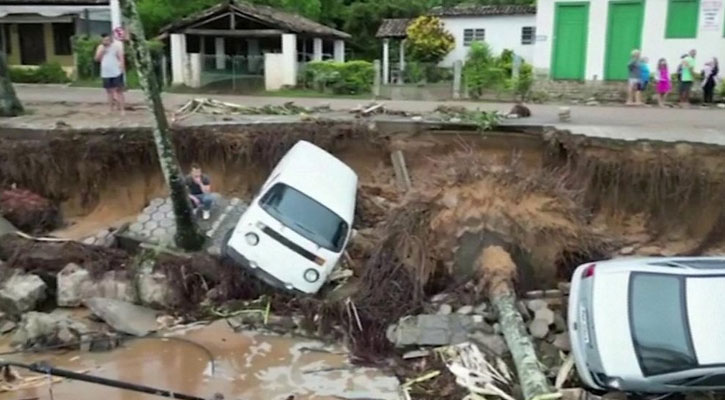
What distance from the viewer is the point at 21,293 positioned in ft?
45.7

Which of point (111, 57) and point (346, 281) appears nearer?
point (346, 281)

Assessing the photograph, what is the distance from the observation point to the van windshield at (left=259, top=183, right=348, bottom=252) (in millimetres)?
13430

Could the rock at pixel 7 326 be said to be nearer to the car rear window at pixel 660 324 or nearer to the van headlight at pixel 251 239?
the van headlight at pixel 251 239

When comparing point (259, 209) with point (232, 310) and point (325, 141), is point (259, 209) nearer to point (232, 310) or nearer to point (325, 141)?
point (232, 310)

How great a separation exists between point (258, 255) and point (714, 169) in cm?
911

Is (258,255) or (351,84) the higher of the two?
(351,84)

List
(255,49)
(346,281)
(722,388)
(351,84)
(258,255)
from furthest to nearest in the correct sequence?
(255,49)
(351,84)
(346,281)
(258,255)
(722,388)

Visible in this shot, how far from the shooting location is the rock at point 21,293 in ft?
45.4

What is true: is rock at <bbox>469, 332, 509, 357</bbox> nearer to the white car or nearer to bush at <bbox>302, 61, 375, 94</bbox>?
the white car

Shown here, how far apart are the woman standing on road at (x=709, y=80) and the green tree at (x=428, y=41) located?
14794 millimetres

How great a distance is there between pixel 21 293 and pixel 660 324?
11.1m

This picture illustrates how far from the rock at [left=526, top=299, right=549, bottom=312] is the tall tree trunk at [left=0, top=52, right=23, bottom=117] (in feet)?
45.0

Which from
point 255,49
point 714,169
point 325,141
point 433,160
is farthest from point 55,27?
point 714,169

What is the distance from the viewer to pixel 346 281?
565 inches
